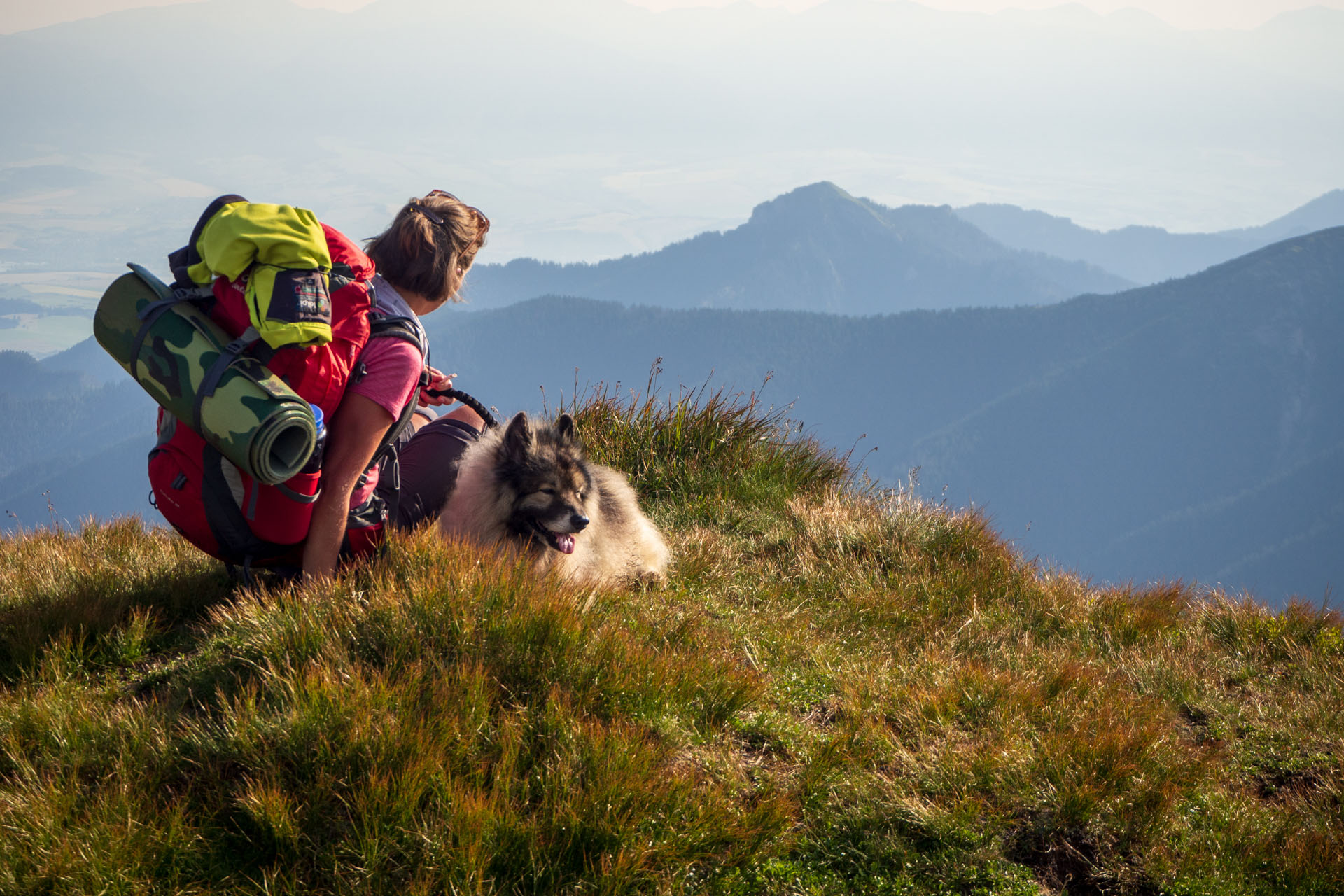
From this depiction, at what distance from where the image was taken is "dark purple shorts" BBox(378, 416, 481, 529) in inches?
203

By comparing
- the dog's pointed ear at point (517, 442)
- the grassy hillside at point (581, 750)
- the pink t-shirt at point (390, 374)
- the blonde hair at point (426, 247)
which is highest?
the blonde hair at point (426, 247)

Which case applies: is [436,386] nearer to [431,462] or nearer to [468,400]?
[468,400]

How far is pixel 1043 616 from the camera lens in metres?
6.13

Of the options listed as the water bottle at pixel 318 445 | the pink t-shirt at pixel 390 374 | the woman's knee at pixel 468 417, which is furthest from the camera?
the woman's knee at pixel 468 417

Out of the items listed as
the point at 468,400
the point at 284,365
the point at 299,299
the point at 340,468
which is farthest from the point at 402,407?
the point at 468,400

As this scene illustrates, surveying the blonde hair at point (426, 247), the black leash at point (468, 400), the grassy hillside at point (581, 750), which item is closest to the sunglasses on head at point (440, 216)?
the blonde hair at point (426, 247)

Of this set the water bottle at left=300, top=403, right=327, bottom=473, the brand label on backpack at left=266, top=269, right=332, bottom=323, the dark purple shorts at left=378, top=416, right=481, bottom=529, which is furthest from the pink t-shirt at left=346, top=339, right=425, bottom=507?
the dark purple shorts at left=378, top=416, right=481, bottom=529

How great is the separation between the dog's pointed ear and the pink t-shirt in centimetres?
101

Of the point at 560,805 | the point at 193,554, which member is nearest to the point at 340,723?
the point at 560,805

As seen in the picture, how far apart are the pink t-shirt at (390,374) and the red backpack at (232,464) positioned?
5 cm

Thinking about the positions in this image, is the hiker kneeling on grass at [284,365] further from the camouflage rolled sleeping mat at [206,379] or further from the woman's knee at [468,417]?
the woman's knee at [468,417]

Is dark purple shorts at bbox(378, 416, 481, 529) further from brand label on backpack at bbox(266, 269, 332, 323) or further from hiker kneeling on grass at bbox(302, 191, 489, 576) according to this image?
brand label on backpack at bbox(266, 269, 332, 323)

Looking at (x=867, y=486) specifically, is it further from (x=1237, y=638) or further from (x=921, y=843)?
(x=921, y=843)

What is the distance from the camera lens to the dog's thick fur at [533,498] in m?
4.77
